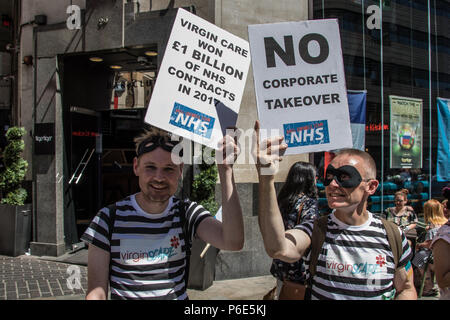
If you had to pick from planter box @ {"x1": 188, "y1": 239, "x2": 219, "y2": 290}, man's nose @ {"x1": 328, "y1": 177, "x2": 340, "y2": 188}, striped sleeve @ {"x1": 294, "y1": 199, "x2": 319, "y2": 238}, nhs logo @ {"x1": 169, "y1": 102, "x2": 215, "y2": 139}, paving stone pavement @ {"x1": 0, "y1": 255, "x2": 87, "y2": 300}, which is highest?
nhs logo @ {"x1": 169, "y1": 102, "x2": 215, "y2": 139}

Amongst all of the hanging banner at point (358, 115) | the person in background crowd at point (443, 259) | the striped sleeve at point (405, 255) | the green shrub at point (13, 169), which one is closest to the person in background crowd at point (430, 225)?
the hanging banner at point (358, 115)

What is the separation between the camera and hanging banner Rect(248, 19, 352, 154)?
2375 mm

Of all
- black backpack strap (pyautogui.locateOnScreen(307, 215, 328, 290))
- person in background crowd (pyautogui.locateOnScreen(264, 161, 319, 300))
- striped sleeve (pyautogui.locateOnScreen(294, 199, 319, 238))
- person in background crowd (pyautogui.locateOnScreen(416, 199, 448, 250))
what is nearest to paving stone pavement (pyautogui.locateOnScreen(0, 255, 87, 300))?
person in background crowd (pyautogui.locateOnScreen(264, 161, 319, 300))

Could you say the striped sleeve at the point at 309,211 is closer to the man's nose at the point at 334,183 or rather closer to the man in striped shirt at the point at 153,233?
the man's nose at the point at 334,183

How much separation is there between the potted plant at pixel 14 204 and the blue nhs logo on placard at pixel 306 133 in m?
7.43

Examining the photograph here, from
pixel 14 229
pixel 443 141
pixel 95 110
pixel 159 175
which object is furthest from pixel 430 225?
pixel 14 229

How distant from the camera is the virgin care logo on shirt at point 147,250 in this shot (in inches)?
80.7

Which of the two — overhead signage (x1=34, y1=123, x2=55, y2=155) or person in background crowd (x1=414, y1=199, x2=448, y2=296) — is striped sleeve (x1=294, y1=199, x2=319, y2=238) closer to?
person in background crowd (x1=414, y1=199, x2=448, y2=296)

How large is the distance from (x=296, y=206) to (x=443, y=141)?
265 inches

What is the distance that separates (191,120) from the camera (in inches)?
95.3

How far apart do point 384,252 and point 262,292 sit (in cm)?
418

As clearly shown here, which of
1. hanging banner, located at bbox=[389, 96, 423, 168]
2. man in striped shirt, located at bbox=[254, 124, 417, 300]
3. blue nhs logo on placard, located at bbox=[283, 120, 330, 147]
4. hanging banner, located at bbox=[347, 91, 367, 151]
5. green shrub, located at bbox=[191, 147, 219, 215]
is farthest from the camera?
hanging banner, located at bbox=[389, 96, 423, 168]

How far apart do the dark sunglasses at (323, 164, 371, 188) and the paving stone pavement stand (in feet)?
16.5
